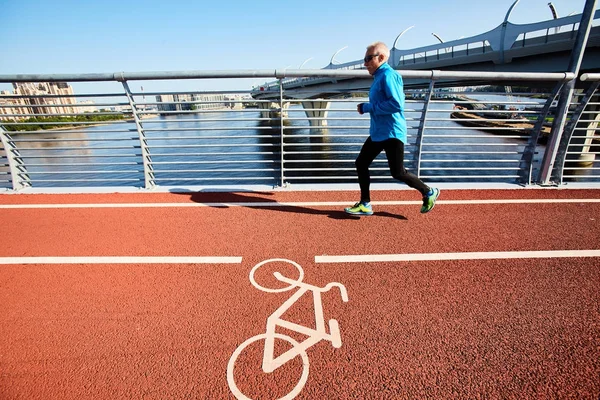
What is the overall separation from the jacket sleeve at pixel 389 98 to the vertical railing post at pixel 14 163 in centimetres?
528

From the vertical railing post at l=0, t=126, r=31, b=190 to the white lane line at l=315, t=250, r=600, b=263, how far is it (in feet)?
16.4

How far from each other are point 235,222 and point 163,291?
1328 mm

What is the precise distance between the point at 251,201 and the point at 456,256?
266 cm

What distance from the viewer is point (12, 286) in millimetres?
2498

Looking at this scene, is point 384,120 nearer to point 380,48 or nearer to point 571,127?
point 380,48

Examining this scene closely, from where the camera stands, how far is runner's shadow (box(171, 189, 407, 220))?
381 cm

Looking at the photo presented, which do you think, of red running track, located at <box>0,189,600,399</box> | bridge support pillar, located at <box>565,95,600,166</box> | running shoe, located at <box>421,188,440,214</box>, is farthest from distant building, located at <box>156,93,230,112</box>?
bridge support pillar, located at <box>565,95,600,166</box>

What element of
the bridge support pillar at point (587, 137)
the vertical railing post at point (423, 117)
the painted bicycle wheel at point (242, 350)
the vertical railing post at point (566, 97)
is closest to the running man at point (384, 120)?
the vertical railing post at point (423, 117)

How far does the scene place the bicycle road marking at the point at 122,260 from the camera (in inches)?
111

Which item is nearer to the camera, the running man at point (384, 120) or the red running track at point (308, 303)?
the red running track at point (308, 303)

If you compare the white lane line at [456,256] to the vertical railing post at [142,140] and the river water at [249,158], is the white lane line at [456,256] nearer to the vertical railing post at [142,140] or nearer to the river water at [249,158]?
the river water at [249,158]

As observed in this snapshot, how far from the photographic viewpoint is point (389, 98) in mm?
3158

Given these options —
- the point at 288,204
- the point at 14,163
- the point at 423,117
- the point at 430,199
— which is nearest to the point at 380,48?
the point at 423,117

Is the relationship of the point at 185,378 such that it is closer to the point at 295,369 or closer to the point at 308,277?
the point at 295,369
